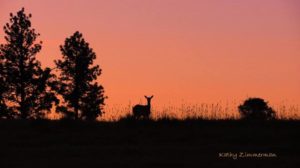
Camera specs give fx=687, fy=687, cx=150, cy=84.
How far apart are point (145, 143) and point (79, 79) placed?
34761mm

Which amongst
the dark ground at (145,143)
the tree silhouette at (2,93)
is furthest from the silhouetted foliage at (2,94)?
the dark ground at (145,143)

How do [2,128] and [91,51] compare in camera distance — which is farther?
[91,51]

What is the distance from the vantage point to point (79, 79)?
53750mm

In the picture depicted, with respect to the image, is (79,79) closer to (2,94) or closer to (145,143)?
(2,94)

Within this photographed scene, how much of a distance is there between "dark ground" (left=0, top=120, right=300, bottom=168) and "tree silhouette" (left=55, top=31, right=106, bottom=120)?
28.9 metres

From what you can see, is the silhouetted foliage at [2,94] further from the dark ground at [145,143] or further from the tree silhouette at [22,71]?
the dark ground at [145,143]

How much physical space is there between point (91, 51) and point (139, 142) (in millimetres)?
35041

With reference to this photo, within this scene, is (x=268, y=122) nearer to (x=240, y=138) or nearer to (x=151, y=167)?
(x=240, y=138)

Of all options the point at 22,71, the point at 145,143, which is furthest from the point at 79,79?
the point at 145,143

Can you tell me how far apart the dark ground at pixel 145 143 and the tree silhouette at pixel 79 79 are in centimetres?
2890

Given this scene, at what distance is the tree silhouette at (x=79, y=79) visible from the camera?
52.8 m

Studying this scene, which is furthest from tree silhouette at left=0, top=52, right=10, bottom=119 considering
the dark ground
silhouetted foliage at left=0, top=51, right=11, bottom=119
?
the dark ground

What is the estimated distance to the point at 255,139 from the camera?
19891 mm

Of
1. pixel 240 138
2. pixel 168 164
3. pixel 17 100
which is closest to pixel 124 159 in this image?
pixel 168 164
